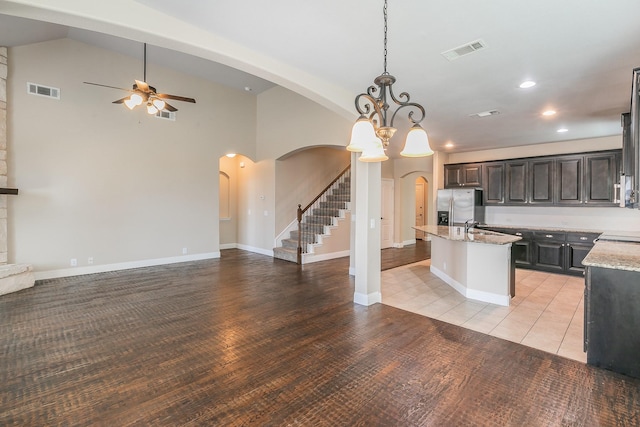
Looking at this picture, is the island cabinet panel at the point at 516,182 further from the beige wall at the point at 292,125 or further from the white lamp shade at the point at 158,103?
the white lamp shade at the point at 158,103

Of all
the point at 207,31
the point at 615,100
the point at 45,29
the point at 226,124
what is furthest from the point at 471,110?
the point at 45,29

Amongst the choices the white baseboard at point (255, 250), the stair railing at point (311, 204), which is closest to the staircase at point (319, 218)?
the stair railing at point (311, 204)

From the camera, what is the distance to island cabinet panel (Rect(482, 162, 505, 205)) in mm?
6934

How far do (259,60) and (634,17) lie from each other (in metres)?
3.14

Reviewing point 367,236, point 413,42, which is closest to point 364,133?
point 413,42

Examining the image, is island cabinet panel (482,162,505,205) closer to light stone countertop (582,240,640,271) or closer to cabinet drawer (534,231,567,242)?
cabinet drawer (534,231,567,242)

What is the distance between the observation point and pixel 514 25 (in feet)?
8.01

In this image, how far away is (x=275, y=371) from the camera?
2.57 metres

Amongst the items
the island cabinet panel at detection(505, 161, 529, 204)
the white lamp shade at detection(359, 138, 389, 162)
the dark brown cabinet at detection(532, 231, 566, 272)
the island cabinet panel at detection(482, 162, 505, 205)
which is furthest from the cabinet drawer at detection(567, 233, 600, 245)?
the white lamp shade at detection(359, 138, 389, 162)

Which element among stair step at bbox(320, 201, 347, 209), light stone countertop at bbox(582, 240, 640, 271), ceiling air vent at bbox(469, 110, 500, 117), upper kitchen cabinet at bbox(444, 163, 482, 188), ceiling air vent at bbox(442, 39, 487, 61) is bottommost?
light stone countertop at bbox(582, 240, 640, 271)

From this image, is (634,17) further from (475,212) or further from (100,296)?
(100,296)

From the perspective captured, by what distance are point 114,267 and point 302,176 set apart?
502 centimetres

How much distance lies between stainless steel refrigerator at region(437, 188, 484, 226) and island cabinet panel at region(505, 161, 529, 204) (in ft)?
2.01

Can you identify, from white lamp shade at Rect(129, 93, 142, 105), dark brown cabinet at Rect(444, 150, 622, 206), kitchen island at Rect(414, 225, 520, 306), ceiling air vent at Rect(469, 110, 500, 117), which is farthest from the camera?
dark brown cabinet at Rect(444, 150, 622, 206)
